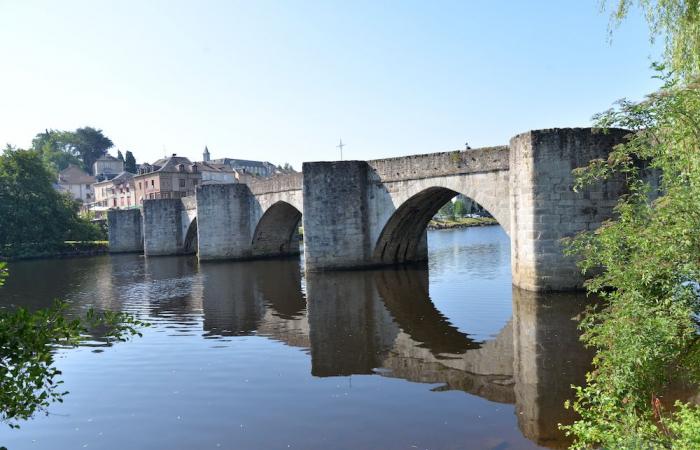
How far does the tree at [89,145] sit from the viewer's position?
12100 centimetres

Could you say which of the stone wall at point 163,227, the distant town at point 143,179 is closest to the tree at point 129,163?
the distant town at point 143,179

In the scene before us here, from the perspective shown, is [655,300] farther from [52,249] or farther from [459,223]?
[459,223]

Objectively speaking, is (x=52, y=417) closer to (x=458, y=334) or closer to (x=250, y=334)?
(x=250, y=334)

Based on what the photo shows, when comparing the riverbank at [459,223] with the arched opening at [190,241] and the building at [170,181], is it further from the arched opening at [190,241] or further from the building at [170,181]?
the arched opening at [190,241]

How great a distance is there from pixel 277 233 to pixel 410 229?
38.6ft

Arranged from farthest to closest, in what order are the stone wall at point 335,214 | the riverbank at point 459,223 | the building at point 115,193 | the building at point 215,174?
the building at point 115,193 < the building at point 215,174 < the riverbank at point 459,223 < the stone wall at point 335,214

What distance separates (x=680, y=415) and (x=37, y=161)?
5553 cm

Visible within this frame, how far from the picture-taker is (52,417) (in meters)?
8.92

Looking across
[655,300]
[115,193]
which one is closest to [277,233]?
[655,300]

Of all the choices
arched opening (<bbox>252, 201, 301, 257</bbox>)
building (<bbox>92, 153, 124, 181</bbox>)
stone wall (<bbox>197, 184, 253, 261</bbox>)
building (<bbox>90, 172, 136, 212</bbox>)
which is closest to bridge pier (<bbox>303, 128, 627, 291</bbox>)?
arched opening (<bbox>252, 201, 301, 257</bbox>)

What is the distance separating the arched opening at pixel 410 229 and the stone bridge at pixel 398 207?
0.19 ft

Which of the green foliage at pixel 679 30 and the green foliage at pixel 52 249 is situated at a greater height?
the green foliage at pixel 679 30

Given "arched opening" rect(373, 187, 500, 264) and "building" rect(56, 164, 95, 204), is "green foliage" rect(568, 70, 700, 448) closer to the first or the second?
"arched opening" rect(373, 187, 500, 264)

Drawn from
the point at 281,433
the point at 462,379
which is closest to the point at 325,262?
the point at 462,379
